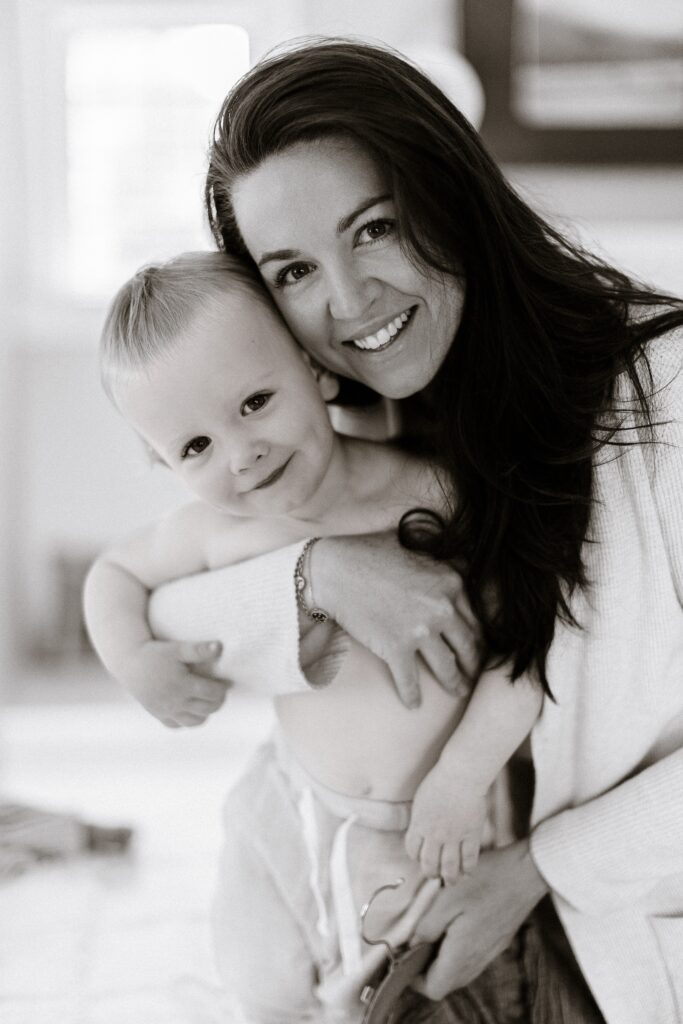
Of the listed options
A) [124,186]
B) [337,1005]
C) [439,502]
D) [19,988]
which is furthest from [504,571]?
[124,186]

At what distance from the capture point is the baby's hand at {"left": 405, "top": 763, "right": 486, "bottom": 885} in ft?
3.16

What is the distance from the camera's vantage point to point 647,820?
0.96 metres

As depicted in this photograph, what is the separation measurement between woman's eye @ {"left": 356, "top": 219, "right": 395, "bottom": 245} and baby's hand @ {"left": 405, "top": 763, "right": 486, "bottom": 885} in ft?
1.66

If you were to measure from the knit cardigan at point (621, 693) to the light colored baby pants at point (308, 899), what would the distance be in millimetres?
155

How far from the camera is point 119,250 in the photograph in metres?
2.66

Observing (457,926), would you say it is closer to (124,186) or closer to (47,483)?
(47,483)

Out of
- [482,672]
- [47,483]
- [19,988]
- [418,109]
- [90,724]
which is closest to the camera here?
[418,109]

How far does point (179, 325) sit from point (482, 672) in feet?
1.49

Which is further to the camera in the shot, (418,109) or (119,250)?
(119,250)

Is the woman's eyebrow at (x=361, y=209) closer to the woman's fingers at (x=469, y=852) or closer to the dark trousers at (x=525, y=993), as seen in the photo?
the woman's fingers at (x=469, y=852)

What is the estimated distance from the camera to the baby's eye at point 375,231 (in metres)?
0.91

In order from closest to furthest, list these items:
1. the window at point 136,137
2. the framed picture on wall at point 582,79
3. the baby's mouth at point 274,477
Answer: the baby's mouth at point 274,477 → the framed picture on wall at point 582,79 → the window at point 136,137

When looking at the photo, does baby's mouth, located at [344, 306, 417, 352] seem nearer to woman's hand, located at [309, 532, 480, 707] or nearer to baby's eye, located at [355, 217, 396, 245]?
baby's eye, located at [355, 217, 396, 245]

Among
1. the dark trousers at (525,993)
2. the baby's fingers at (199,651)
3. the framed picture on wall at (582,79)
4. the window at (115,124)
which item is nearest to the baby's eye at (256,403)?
the baby's fingers at (199,651)
